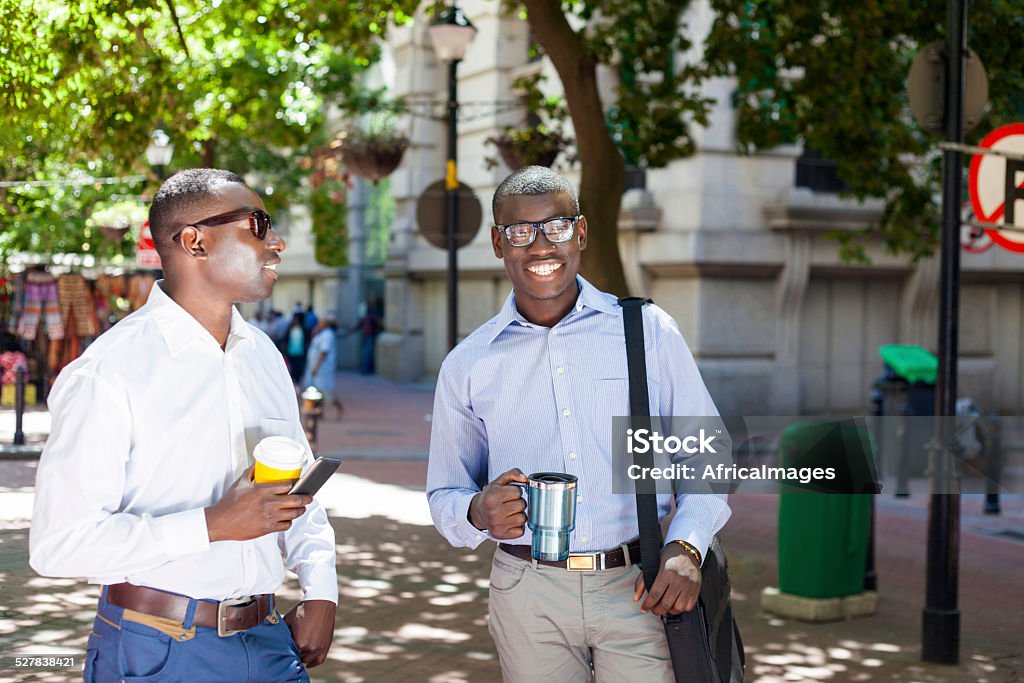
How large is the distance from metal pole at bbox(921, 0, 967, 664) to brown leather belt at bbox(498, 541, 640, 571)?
13.2 feet

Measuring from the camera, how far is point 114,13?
786cm

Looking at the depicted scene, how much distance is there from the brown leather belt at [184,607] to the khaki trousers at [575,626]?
0.73 metres

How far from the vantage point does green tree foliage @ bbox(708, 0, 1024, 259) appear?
10.6 metres

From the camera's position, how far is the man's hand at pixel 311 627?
10.3 feet

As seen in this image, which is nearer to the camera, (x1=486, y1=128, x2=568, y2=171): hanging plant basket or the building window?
(x1=486, y1=128, x2=568, y2=171): hanging plant basket

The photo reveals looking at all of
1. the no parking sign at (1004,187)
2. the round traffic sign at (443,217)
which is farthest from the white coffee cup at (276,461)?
the round traffic sign at (443,217)

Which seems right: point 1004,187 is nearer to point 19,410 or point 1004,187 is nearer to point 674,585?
point 674,585

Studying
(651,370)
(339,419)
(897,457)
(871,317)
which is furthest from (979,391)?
(651,370)

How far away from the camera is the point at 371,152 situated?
1833 centimetres

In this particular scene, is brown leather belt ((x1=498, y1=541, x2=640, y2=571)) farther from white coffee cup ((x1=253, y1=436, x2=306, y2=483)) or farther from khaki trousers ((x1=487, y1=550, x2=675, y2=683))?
white coffee cup ((x1=253, y1=436, x2=306, y2=483))

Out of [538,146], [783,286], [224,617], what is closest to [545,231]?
[224,617]

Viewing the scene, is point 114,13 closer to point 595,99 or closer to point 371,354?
point 595,99

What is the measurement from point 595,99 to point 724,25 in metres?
2.50

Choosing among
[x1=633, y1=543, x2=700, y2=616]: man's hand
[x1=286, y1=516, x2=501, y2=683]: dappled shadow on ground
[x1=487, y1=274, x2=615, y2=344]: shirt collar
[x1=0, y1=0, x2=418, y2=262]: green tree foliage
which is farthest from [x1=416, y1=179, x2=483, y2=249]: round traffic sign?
[x1=633, y1=543, x2=700, y2=616]: man's hand
